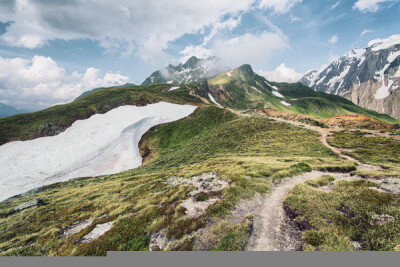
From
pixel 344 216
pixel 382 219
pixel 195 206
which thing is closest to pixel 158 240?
pixel 195 206

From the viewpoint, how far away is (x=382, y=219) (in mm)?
8078

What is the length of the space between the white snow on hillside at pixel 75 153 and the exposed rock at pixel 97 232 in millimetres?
31273

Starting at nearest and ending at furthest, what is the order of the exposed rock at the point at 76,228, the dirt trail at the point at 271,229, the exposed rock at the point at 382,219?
the dirt trail at the point at 271,229, the exposed rock at the point at 382,219, the exposed rock at the point at 76,228

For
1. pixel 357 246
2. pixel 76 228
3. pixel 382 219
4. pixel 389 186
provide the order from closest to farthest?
pixel 357 246
pixel 382 219
pixel 389 186
pixel 76 228

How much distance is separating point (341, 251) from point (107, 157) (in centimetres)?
4941

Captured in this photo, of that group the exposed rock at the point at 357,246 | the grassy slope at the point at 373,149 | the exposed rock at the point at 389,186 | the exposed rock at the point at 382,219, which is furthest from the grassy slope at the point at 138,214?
the exposed rock at the point at 389,186

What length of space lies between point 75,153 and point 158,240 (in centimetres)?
4749

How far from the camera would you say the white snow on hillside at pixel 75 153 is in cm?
3519

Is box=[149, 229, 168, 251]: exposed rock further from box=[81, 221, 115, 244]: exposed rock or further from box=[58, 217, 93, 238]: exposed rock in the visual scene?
box=[58, 217, 93, 238]: exposed rock

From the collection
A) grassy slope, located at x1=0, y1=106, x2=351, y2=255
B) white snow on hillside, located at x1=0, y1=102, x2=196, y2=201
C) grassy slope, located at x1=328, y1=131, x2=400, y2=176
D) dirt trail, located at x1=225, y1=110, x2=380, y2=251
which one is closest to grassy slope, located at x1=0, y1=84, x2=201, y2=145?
white snow on hillside, located at x1=0, y1=102, x2=196, y2=201

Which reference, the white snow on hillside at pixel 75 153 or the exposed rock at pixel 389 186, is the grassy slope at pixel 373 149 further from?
the white snow on hillside at pixel 75 153

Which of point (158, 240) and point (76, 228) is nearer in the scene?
point (158, 240)

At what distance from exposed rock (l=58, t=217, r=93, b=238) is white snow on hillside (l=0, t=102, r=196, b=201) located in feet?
92.6

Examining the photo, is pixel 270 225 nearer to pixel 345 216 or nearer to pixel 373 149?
Answer: pixel 345 216
